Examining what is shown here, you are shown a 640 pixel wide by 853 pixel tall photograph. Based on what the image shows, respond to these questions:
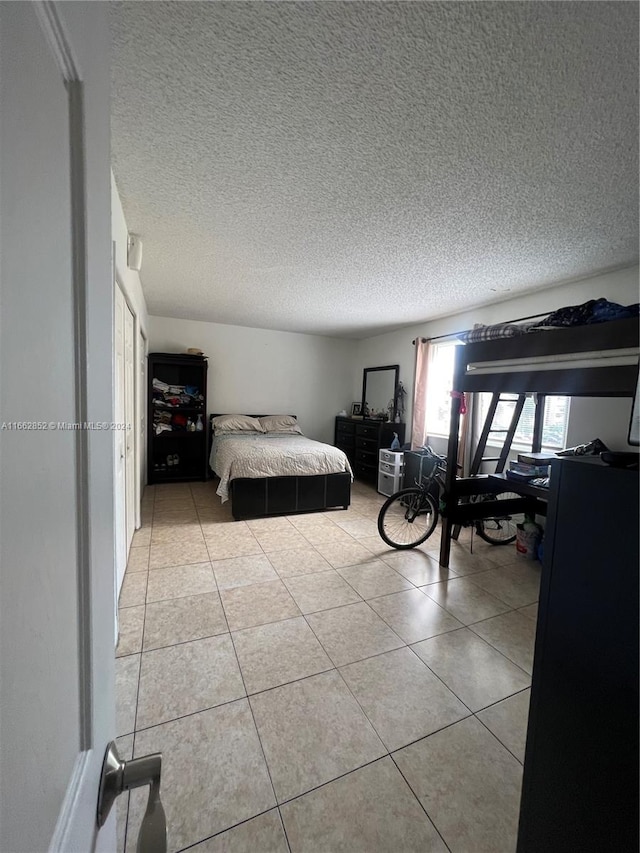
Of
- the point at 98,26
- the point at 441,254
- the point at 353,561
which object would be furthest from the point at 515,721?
the point at 441,254

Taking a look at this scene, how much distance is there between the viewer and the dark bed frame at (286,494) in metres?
3.53

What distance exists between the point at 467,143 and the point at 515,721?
2392mm

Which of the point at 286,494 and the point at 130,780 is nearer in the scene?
the point at 130,780

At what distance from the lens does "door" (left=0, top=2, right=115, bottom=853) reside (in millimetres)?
241

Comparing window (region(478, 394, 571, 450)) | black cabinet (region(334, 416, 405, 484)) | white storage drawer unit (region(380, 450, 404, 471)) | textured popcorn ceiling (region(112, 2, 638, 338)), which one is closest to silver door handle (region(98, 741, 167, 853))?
textured popcorn ceiling (region(112, 2, 638, 338))

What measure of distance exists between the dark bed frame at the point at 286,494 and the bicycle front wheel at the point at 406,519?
780 millimetres

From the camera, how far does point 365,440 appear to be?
5.14 m

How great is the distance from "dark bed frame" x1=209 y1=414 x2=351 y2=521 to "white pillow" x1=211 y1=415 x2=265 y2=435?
1.46m

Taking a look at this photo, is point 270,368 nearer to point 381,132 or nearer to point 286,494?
point 286,494

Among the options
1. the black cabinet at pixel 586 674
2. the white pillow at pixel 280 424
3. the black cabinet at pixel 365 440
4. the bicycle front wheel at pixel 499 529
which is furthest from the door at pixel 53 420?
the white pillow at pixel 280 424

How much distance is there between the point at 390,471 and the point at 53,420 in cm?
434

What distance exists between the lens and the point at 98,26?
467 millimetres

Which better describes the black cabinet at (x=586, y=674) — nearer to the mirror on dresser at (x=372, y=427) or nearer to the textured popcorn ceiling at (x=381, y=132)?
the textured popcorn ceiling at (x=381, y=132)

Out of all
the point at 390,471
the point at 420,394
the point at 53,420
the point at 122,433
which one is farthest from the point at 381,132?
the point at 390,471
